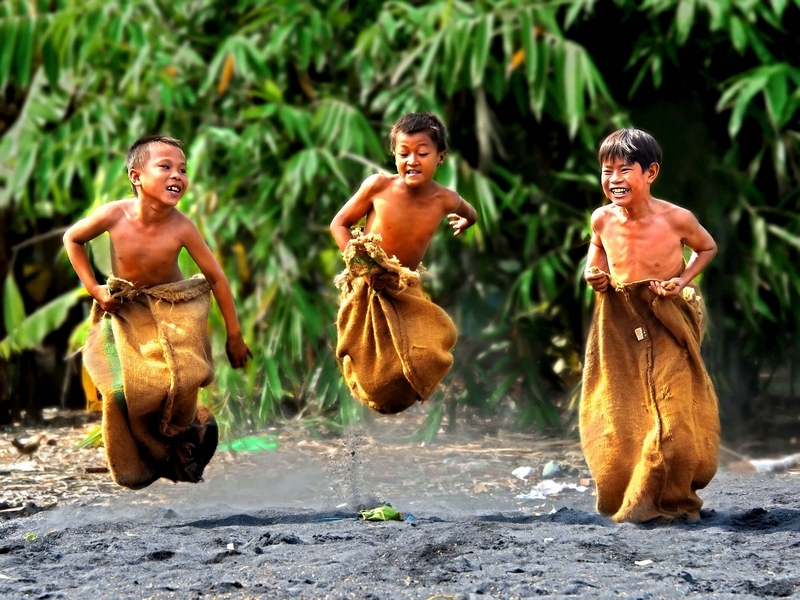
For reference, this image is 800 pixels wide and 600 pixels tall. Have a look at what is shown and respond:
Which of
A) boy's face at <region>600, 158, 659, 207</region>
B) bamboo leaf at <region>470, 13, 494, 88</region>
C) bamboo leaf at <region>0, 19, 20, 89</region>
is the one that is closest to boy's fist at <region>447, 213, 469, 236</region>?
boy's face at <region>600, 158, 659, 207</region>

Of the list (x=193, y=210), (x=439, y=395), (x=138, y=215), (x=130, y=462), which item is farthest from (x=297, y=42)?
(x=130, y=462)

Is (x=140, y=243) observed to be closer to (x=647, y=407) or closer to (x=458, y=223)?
(x=458, y=223)

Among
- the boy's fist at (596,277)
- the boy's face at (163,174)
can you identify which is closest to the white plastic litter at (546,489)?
the boy's fist at (596,277)

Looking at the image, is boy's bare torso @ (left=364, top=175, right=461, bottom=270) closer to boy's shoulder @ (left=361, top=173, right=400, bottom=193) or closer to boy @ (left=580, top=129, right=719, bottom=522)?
boy's shoulder @ (left=361, top=173, right=400, bottom=193)

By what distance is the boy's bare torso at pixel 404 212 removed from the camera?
4.41 meters

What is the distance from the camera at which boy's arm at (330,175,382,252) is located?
14.5 ft

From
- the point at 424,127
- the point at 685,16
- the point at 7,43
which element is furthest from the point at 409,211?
the point at 7,43

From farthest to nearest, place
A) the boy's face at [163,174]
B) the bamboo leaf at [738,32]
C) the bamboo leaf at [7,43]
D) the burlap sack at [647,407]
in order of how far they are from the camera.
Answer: the bamboo leaf at [7,43]
the bamboo leaf at [738,32]
the boy's face at [163,174]
the burlap sack at [647,407]

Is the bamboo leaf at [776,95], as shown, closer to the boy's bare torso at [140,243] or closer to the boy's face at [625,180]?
the boy's face at [625,180]

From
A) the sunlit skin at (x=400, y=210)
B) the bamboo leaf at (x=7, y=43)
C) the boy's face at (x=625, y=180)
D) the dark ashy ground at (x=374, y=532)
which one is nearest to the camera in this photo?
the dark ashy ground at (x=374, y=532)

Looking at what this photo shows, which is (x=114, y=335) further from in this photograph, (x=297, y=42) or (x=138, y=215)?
(x=297, y=42)

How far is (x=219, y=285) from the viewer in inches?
176

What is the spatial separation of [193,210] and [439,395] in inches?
60.9

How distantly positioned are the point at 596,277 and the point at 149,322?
1.54 meters
